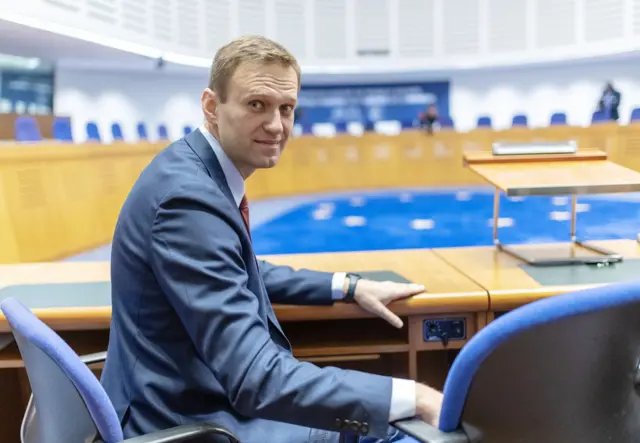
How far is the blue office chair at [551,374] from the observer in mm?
683

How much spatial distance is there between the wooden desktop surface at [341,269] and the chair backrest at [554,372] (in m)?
0.64

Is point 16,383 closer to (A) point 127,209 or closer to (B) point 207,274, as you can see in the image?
(A) point 127,209

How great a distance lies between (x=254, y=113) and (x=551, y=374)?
0.73 meters

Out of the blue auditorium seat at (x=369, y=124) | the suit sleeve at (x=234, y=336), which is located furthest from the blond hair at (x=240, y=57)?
the blue auditorium seat at (x=369, y=124)

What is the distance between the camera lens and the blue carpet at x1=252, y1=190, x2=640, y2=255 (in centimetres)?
529

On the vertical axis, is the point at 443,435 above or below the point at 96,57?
below

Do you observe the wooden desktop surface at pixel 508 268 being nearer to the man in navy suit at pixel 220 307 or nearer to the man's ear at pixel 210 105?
the man in navy suit at pixel 220 307

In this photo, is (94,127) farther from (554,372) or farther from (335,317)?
(554,372)

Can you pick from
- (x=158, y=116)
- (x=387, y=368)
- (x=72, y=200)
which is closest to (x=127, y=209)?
(x=387, y=368)

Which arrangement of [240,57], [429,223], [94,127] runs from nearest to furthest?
1. [240,57]
2. [429,223]
3. [94,127]

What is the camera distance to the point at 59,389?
0.95 meters

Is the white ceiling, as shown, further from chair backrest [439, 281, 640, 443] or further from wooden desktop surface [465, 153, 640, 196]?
chair backrest [439, 281, 640, 443]

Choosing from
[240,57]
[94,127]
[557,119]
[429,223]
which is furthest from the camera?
[557,119]

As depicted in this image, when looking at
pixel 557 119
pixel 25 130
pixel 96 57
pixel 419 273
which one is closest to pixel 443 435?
pixel 419 273
